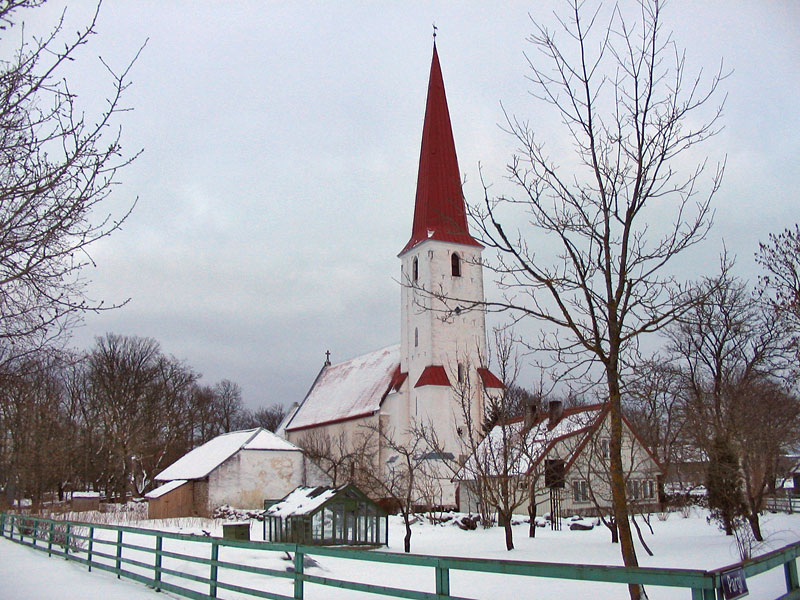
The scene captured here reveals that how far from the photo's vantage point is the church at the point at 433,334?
41219 millimetres

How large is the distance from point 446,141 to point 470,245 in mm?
7325

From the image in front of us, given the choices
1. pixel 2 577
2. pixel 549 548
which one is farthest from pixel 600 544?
pixel 2 577

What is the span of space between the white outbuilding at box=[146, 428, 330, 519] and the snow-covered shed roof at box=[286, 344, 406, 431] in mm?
7450

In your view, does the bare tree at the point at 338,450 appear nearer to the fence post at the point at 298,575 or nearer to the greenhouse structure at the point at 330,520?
the greenhouse structure at the point at 330,520

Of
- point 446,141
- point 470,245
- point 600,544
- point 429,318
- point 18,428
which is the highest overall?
point 446,141

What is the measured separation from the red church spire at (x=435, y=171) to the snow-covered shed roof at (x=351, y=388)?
9.00 m

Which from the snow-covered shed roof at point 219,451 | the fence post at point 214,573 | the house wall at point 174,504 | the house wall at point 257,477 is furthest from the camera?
the snow-covered shed roof at point 219,451

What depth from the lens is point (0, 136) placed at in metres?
7.61

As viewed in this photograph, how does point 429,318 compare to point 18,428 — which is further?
point 429,318

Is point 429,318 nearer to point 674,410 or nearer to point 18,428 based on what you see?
point 674,410

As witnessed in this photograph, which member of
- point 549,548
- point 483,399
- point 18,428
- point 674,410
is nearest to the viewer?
point 549,548

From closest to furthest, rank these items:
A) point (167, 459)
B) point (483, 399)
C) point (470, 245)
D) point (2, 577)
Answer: point (2, 577)
point (483, 399)
point (470, 245)
point (167, 459)

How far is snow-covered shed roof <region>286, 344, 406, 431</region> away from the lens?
46375 mm

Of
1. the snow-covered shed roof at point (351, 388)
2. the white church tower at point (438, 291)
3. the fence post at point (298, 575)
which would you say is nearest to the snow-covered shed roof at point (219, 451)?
the snow-covered shed roof at point (351, 388)
